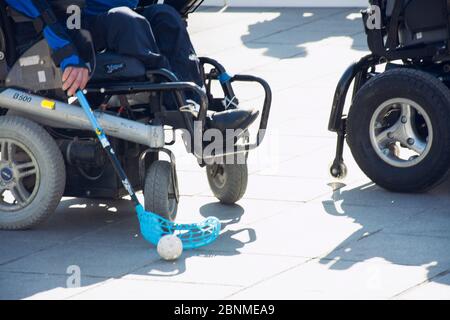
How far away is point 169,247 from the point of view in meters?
6.93

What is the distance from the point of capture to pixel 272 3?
15.8m

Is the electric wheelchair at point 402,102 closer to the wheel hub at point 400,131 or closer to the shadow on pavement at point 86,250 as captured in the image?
the wheel hub at point 400,131

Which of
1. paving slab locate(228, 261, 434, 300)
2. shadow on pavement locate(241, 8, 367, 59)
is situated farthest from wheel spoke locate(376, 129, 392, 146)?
shadow on pavement locate(241, 8, 367, 59)

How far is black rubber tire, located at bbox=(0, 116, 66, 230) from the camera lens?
7.46m

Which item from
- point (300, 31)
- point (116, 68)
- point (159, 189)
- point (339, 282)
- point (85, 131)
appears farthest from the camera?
point (300, 31)

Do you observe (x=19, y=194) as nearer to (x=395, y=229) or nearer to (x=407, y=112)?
(x=395, y=229)

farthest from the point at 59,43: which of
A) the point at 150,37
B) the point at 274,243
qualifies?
the point at 274,243

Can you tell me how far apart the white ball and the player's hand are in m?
1.03

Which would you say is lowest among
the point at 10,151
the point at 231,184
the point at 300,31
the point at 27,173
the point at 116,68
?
the point at 300,31

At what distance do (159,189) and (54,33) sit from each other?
3.54ft

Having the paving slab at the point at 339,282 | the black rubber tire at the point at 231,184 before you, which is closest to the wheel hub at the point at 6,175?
the black rubber tire at the point at 231,184

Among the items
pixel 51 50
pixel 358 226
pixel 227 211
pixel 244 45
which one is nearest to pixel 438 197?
pixel 358 226
